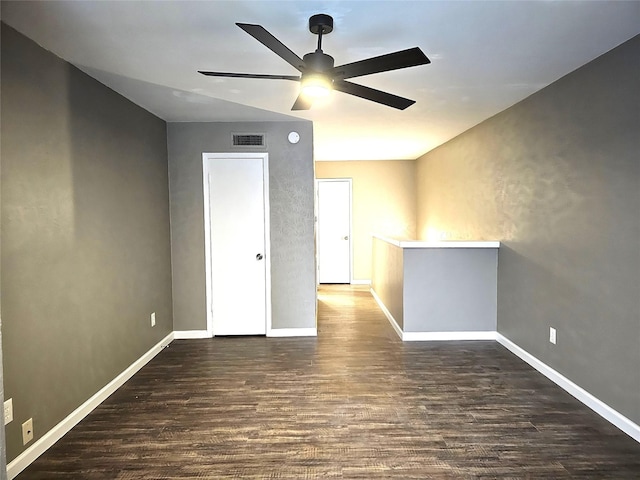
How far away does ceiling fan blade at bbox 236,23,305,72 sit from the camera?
1.73 m

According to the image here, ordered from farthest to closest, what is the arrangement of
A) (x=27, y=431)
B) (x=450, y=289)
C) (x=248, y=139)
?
(x=248, y=139), (x=450, y=289), (x=27, y=431)

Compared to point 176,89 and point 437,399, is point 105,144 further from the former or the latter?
point 437,399

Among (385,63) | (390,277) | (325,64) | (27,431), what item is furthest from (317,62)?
(390,277)

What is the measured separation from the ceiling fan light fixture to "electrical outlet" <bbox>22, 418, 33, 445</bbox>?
2.32 m

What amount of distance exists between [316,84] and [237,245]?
8.68 feet

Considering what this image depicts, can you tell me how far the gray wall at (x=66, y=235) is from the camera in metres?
2.16

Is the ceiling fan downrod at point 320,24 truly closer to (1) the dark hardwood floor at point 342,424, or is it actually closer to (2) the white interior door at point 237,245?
(1) the dark hardwood floor at point 342,424

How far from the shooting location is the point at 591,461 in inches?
86.9

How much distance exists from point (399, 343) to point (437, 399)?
49.3 inches

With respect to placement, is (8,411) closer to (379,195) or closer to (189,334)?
(189,334)

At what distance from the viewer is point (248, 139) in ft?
14.2

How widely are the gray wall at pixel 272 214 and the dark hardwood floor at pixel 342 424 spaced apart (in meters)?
0.73

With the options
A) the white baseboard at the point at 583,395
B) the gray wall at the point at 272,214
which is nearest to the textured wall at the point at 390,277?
the gray wall at the point at 272,214

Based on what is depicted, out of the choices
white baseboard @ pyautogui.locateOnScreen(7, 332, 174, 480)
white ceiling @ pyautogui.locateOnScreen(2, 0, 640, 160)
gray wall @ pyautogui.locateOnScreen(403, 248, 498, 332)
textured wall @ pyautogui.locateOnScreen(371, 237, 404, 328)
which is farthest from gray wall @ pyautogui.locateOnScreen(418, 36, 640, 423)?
white baseboard @ pyautogui.locateOnScreen(7, 332, 174, 480)
